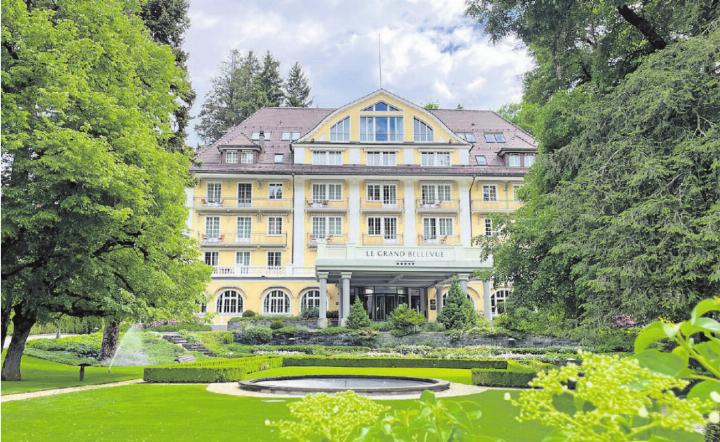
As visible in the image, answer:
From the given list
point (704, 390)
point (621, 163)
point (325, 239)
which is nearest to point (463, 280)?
point (325, 239)

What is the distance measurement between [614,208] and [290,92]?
57.7 m

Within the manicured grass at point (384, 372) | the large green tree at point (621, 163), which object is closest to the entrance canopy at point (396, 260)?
the manicured grass at point (384, 372)

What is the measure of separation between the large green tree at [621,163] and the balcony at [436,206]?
27015 millimetres

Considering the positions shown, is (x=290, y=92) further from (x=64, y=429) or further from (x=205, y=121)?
(x=64, y=429)

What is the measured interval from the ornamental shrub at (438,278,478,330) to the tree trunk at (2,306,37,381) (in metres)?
20.5

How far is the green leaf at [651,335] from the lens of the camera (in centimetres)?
126

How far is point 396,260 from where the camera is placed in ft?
109

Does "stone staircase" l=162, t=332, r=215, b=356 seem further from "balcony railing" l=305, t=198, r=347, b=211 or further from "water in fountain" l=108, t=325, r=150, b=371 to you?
"balcony railing" l=305, t=198, r=347, b=211

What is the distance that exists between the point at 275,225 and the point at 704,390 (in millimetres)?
44047

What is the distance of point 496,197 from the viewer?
1799 inches

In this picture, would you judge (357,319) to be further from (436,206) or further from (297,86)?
(297,86)

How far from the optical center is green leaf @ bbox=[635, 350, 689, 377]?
1.17 metres

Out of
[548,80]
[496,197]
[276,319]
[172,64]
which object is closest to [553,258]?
[548,80]

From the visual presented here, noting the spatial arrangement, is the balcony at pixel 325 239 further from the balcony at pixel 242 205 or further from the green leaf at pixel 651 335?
the green leaf at pixel 651 335
